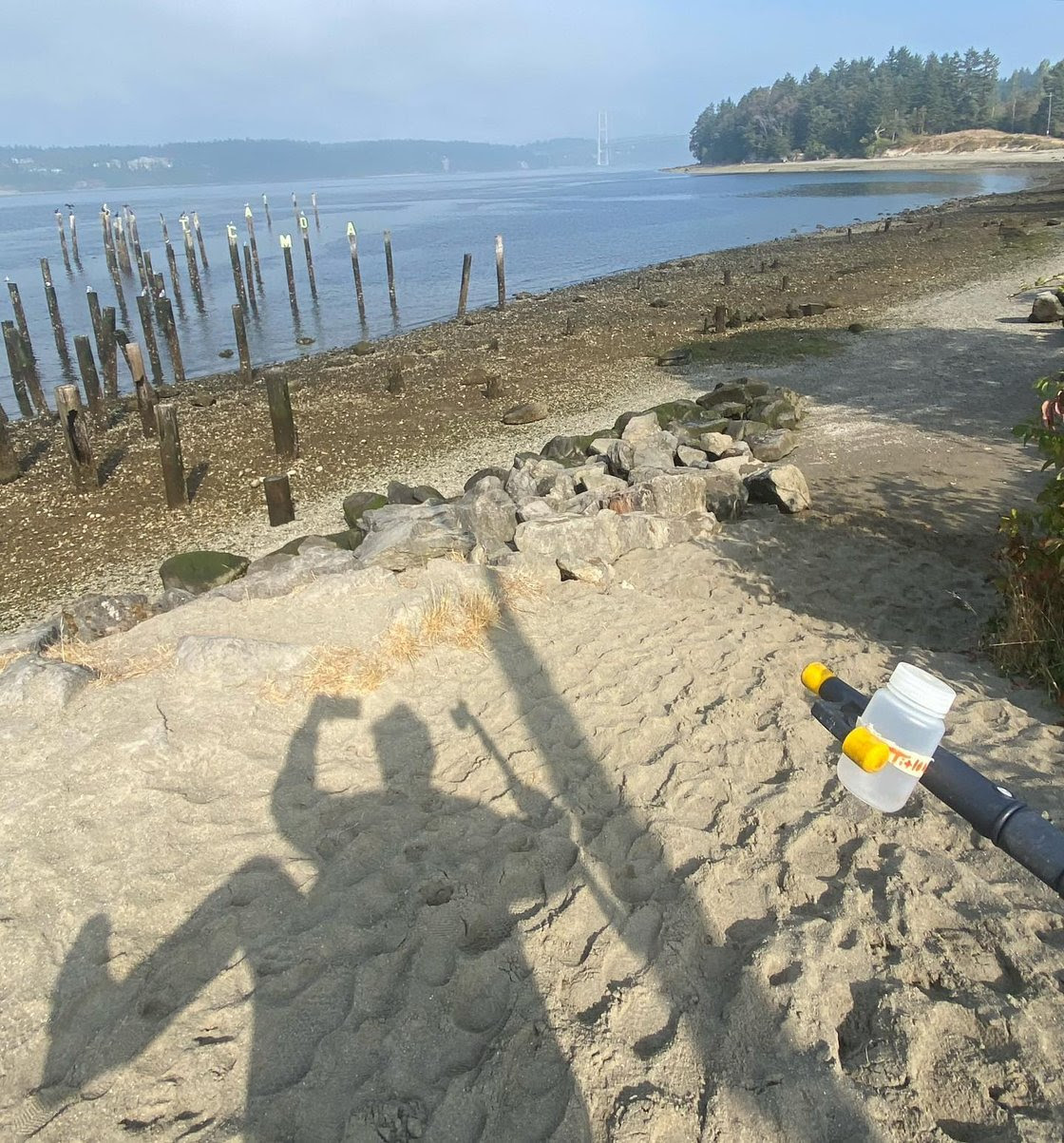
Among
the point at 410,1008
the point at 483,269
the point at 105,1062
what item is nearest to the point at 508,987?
the point at 410,1008

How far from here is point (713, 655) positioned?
550 cm

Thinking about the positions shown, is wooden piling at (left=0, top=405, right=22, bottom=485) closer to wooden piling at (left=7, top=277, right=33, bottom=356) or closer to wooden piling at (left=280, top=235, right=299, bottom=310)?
wooden piling at (left=7, top=277, right=33, bottom=356)

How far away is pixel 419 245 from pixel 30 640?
4994 centimetres

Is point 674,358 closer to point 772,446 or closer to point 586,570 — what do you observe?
point 772,446

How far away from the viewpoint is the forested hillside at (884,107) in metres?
111

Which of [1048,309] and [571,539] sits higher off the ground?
[1048,309]

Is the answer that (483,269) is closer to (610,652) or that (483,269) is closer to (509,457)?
(509,457)

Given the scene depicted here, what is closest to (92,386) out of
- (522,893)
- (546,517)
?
(546,517)

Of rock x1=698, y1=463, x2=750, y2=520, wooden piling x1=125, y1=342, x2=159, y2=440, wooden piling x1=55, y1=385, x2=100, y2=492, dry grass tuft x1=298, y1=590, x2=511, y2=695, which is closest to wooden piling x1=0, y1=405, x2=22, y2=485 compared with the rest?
wooden piling x1=55, y1=385, x2=100, y2=492

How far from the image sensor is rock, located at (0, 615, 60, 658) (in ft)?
21.0

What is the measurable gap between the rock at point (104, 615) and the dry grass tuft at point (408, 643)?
3.14m

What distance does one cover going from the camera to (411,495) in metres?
10.1

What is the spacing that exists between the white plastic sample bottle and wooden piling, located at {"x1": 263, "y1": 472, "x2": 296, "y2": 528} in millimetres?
9745

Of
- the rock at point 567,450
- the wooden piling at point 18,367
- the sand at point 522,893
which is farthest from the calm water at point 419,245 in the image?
the sand at point 522,893
